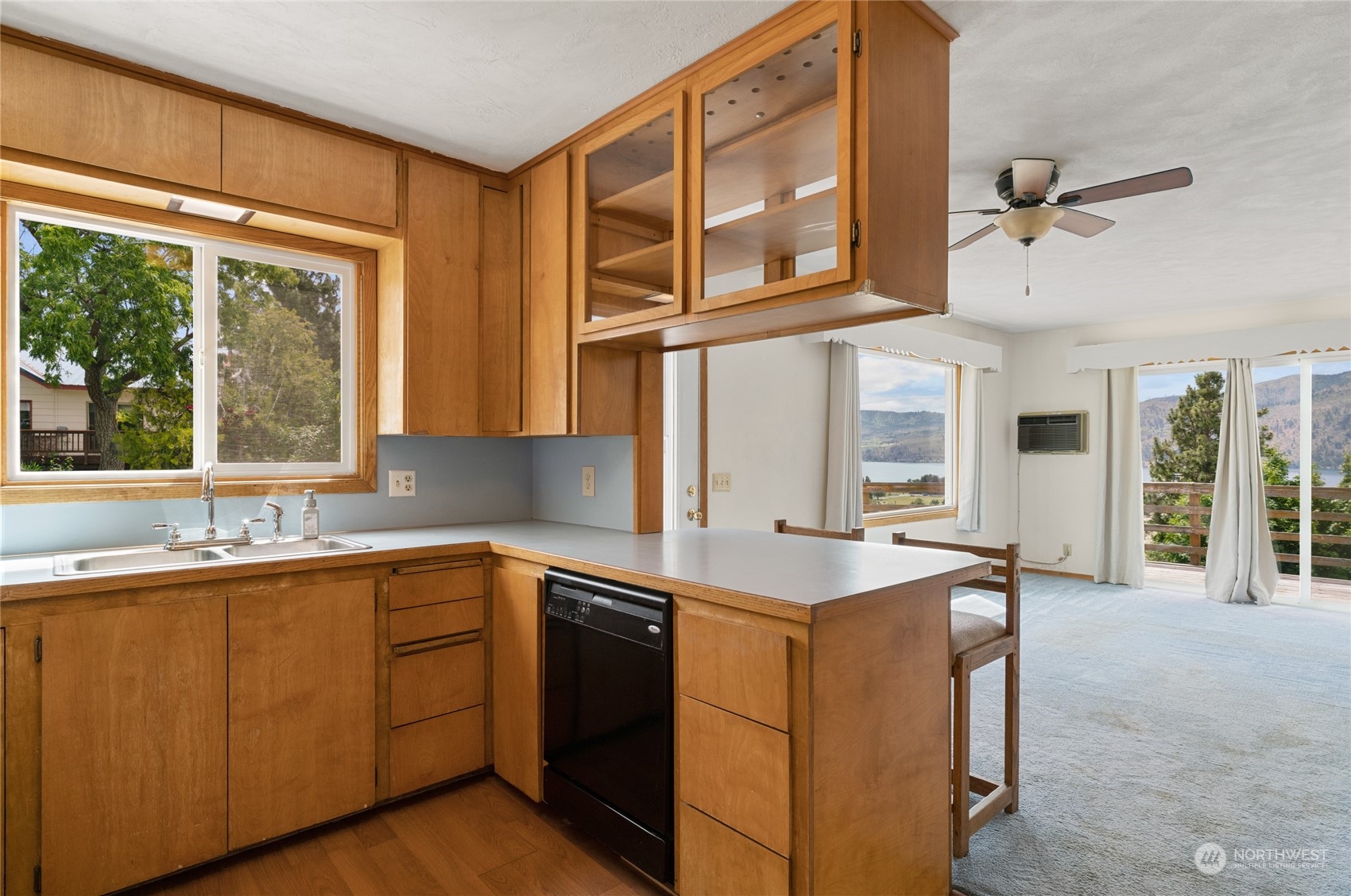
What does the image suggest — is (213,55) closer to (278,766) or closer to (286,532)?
(286,532)

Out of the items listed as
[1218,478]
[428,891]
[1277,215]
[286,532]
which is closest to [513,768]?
[428,891]

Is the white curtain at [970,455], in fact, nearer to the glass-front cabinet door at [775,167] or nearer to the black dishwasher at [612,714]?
the glass-front cabinet door at [775,167]

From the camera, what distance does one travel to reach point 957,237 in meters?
3.89

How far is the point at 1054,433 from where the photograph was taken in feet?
22.3

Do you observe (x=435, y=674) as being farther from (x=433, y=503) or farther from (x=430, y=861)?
(x=433, y=503)

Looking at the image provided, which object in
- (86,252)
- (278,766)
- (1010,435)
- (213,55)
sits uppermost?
(213,55)

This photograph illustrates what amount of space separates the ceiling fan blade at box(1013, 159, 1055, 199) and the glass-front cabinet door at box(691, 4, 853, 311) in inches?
53.1

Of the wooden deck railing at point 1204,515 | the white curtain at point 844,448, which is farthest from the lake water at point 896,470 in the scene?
the wooden deck railing at point 1204,515

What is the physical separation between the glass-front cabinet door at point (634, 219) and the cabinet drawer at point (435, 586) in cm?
98


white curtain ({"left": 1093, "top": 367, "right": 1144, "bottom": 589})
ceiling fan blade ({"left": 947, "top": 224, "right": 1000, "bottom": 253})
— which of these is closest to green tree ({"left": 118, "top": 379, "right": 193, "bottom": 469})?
ceiling fan blade ({"left": 947, "top": 224, "right": 1000, "bottom": 253})

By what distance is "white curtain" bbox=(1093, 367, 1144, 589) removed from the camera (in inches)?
247

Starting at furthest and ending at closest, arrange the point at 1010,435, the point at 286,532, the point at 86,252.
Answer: the point at 1010,435 → the point at 286,532 → the point at 86,252

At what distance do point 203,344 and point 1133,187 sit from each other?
351 cm

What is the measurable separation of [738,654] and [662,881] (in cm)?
72
